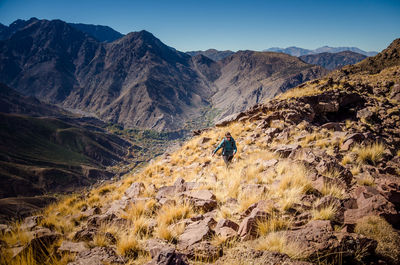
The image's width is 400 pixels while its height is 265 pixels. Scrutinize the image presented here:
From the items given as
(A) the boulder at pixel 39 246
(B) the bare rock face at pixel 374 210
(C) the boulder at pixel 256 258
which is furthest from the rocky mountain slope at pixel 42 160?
(B) the bare rock face at pixel 374 210

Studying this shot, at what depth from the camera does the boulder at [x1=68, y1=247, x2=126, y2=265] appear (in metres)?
3.07

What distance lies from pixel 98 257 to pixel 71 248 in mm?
887

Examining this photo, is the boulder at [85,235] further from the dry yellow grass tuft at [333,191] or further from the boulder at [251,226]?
the dry yellow grass tuft at [333,191]

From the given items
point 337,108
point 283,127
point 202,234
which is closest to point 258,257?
point 202,234

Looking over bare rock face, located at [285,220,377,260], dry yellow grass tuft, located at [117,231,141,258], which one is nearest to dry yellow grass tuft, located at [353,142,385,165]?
bare rock face, located at [285,220,377,260]

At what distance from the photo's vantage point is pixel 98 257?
3.16 meters

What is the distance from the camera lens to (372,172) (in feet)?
17.8

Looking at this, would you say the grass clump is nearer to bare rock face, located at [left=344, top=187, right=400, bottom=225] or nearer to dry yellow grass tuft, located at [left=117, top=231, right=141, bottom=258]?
bare rock face, located at [left=344, top=187, right=400, bottom=225]

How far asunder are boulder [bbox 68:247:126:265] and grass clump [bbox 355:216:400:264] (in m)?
3.98

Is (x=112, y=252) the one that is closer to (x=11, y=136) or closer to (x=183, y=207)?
(x=183, y=207)

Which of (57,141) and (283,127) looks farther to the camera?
(57,141)

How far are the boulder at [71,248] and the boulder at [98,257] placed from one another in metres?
0.30

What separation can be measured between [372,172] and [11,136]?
9491 inches

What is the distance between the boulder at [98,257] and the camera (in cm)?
307
